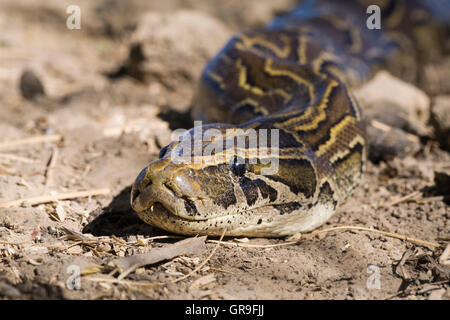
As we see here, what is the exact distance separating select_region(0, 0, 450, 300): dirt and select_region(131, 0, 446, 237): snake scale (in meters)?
0.30

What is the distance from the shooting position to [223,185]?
4.21m

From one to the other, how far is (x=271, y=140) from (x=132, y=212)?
1.55m

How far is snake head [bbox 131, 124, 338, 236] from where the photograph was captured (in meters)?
4.05

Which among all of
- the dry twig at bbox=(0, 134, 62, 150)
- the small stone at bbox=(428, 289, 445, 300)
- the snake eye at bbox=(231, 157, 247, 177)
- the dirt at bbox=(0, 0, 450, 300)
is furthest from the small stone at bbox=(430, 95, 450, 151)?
the dry twig at bbox=(0, 134, 62, 150)

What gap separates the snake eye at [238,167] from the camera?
4.32 metres

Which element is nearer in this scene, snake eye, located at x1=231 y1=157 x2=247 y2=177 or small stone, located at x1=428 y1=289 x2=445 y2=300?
small stone, located at x1=428 y1=289 x2=445 y2=300

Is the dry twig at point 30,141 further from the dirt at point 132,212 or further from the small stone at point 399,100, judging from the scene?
the small stone at point 399,100

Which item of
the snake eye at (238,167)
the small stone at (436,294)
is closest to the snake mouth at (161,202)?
the snake eye at (238,167)

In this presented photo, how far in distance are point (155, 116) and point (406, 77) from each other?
16.5ft

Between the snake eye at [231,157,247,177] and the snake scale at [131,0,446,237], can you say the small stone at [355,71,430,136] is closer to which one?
the snake scale at [131,0,446,237]

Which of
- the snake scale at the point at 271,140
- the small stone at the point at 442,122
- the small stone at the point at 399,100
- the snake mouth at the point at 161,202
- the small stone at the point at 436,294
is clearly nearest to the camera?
the small stone at the point at 436,294

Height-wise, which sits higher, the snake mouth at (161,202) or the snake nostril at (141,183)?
the snake nostril at (141,183)
